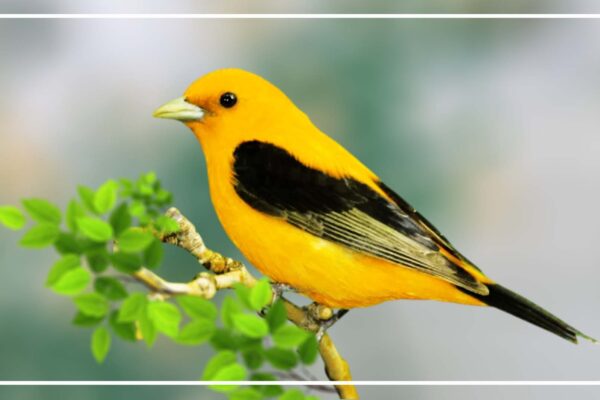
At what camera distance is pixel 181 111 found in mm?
2549

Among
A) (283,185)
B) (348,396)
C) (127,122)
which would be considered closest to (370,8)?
(283,185)

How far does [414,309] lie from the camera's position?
2.75 m

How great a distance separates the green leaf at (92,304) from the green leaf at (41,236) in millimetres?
170

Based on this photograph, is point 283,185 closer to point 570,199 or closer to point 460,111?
point 460,111

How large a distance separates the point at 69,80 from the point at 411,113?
1209mm

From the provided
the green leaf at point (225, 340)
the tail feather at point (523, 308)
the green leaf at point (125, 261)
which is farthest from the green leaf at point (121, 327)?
the tail feather at point (523, 308)

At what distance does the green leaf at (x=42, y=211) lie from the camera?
80.3 inches

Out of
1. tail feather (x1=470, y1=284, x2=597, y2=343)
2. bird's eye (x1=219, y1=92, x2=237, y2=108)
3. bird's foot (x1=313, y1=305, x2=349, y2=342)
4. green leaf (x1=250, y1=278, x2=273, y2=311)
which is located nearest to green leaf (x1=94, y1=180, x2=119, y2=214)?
green leaf (x1=250, y1=278, x2=273, y2=311)

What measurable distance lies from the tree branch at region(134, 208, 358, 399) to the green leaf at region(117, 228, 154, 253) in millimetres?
193

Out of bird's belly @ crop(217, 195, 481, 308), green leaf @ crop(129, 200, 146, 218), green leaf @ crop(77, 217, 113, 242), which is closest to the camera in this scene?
green leaf @ crop(77, 217, 113, 242)

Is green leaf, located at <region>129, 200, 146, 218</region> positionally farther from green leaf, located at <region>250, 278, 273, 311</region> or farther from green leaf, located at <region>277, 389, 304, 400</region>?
green leaf, located at <region>277, 389, 304, 400</region>

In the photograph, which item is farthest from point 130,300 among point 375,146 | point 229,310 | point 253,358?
point 375,146

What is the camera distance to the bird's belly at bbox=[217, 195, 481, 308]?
2445mm

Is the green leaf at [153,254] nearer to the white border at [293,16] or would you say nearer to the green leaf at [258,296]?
the green leaf at [258,296]
